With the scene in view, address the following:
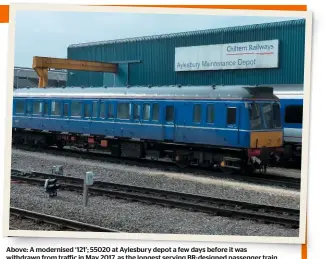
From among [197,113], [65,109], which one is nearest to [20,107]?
[65,109]

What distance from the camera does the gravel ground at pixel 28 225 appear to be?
8227 mm

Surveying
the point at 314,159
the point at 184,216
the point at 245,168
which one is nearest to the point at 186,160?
the point at 245,168

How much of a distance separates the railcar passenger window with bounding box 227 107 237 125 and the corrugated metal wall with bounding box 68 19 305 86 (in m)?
0.71

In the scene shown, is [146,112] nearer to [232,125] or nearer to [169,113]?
[169,113]

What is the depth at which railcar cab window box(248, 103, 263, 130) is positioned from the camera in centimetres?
1289

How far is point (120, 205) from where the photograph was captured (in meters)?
9.64

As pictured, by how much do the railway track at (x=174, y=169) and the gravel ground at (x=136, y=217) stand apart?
3.42m

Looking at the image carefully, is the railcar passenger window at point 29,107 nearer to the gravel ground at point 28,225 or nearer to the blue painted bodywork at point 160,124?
the blue painted bodywork at point 160,124

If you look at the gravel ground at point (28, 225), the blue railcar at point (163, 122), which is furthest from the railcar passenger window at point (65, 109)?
the gravel ground at point (28, 225)

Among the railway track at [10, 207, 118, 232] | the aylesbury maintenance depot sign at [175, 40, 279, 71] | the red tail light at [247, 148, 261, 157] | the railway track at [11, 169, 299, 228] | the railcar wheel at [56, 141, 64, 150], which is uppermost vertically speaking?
the aylesbury maintenance depot sign at [175, 40, 279, 71]

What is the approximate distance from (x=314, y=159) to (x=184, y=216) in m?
2.67

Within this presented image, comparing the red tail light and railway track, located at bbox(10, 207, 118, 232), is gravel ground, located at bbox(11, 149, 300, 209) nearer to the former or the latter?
the red tail light

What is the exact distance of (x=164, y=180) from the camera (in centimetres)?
1202

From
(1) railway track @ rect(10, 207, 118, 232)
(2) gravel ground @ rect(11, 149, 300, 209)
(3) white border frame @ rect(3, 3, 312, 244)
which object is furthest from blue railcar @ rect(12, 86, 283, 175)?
(3) white border frame @ rect(3, 3, 312, 244)
